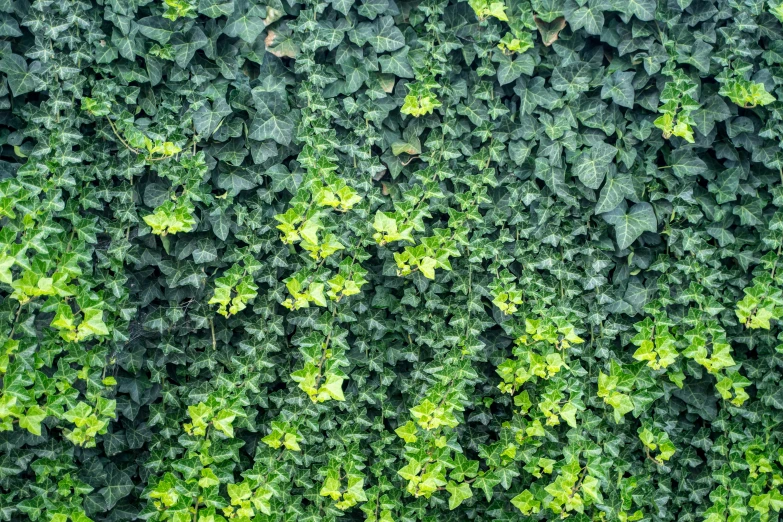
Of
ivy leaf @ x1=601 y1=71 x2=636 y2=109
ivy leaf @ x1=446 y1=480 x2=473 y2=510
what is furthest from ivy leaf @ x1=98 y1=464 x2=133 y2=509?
ivy leaf @ x1=601 y1=71 x2=636 y2=109

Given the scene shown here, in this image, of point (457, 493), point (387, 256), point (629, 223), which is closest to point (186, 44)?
point (387, 256)

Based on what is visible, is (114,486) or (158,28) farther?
(114,486)

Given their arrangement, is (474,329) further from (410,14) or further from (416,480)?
(410,14)

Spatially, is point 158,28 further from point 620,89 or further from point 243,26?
point 620,89

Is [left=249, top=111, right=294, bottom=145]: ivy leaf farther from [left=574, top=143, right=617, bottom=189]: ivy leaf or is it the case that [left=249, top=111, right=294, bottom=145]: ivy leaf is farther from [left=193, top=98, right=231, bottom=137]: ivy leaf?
[left=574, top=143, right=617, bottom=189]: ivy leaf

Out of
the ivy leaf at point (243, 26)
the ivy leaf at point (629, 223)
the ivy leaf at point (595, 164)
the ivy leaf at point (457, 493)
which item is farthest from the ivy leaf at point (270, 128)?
the ivy leaf at point (457, 493)

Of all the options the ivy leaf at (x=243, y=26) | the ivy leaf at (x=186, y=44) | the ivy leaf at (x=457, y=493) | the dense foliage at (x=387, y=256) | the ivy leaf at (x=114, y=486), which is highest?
the ivy leaf at (x=243, y=26)

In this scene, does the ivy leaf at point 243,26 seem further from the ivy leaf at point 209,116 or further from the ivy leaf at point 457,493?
the ivy leaf at point 457,493

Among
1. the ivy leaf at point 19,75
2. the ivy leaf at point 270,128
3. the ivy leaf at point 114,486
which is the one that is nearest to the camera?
the ivy leaf at point 19,75
